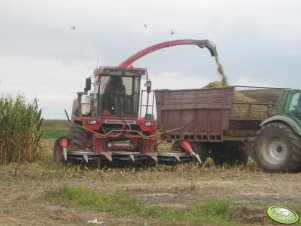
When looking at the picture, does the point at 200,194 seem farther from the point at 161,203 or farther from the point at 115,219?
the point at 115,219

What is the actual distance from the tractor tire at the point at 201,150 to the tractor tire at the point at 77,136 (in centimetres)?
332

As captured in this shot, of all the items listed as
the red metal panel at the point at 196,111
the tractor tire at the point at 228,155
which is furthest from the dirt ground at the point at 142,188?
the red metal panel at the point at 196,111

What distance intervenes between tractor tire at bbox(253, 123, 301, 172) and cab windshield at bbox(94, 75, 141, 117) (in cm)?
387

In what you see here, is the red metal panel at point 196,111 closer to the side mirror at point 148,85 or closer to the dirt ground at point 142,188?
the side mirror at point 148,85

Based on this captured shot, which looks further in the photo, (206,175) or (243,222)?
(206,175)

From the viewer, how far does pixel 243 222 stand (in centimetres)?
807

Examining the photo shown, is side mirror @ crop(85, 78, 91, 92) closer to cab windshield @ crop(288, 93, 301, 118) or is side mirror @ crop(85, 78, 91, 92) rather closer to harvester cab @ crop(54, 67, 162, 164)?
harvester cab @ crop(54, 67, 162, 164)

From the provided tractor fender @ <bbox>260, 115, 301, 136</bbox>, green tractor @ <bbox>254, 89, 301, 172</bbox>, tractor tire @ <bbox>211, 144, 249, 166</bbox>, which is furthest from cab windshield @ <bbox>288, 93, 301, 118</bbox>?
tractor tire @ <bbox>211, 144, 249, 166</bbox>

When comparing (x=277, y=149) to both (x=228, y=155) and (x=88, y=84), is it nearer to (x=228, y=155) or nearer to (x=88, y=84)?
(x=228, y=155)

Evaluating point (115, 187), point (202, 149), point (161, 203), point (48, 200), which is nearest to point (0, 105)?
point (202, 149)

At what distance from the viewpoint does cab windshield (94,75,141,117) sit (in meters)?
17.4

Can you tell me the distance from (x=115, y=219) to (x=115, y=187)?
3.43 metres

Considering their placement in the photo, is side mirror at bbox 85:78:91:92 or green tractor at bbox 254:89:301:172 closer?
green tractor at bbox 254:89:301:172

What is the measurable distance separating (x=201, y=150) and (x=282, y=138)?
3.52 meters
